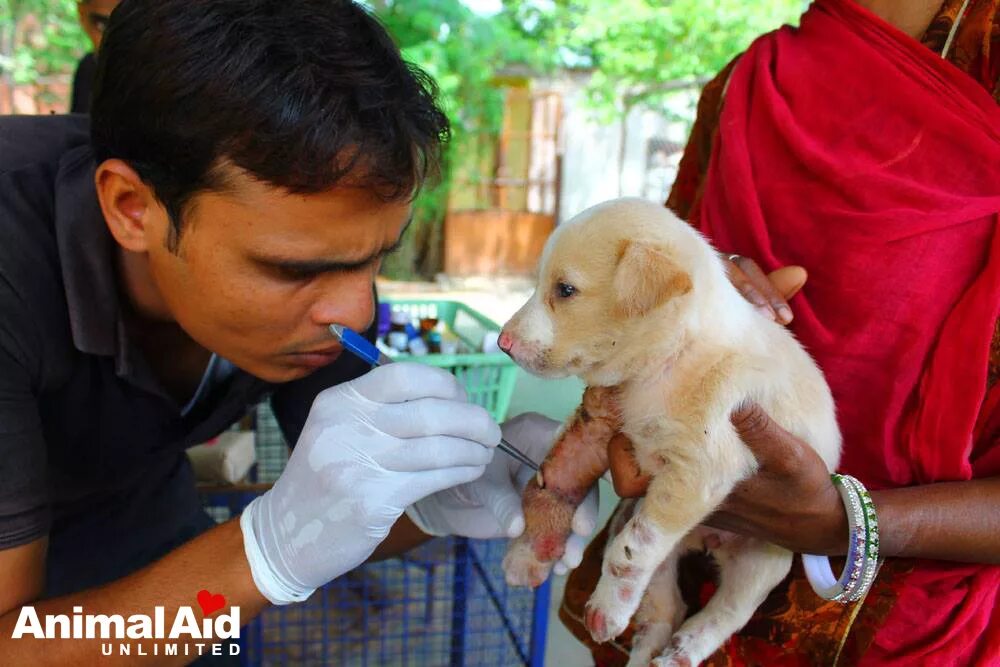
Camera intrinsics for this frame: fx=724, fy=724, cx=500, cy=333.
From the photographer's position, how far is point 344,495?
4.07 feet

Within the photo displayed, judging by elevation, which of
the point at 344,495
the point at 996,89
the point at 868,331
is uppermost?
the point at 996,89

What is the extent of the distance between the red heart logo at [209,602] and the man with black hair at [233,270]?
0.05 feet

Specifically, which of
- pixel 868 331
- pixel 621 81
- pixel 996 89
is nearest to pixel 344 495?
pixel 868 331

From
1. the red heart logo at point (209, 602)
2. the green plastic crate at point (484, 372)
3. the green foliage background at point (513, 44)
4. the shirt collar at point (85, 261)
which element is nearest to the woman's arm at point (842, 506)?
the red heart logo at point (209, 602)

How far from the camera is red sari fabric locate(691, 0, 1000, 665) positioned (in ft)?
3.90

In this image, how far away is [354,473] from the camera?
4.10ft

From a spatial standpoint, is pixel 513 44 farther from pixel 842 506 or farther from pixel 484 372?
pixel 842 506

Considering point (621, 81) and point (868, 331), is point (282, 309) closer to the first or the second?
point (868, 331)

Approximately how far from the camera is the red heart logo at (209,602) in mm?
1195

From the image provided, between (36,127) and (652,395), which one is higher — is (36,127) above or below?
above

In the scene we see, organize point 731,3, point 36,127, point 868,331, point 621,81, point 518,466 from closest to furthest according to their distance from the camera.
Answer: point 868,331 → point 36,127 → point 518,466 → point 731,3 → point 621,81

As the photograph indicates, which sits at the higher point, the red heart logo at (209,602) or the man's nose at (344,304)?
the man's nose at (344,304)

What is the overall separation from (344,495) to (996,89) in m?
1.31

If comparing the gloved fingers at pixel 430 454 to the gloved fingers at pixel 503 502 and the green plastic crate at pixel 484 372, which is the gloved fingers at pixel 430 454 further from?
the green plastic crate at pixel 484 372
